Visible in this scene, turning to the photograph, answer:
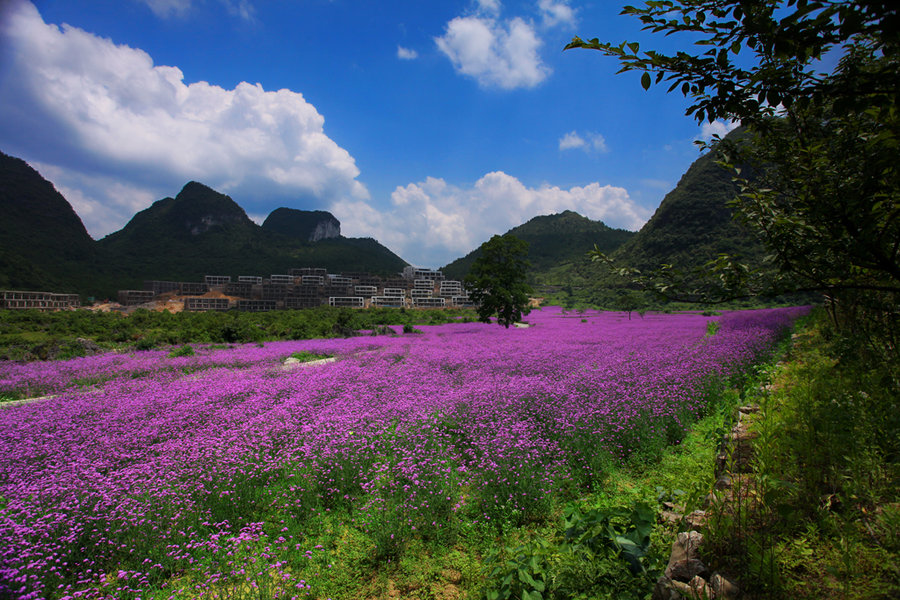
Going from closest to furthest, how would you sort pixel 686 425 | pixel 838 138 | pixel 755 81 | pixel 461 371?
pixel 755 81
pixel 838 138
pixel 686 425
pixel 461 371

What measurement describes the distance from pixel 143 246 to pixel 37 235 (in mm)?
35008

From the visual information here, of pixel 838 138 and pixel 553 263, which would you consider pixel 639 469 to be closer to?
pixel 838 138

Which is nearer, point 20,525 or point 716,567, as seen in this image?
point 716,567

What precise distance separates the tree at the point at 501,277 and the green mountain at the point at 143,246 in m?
75.6

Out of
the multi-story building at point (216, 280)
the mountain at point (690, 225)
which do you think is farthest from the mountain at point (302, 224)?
the mountain at point (690, 225)

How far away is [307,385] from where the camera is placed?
983 centimetres

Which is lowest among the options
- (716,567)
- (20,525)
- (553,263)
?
(20,525)

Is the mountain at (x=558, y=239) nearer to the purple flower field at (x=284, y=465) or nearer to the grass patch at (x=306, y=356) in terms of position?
the grass patch at (x=306, y=356)

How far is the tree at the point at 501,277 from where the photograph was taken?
27.8 metres

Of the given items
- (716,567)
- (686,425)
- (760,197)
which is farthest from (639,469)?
(760,197)

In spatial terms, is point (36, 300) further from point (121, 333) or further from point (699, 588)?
point (699, 588)

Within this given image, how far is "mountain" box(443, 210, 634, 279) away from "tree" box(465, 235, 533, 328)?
8123 cm

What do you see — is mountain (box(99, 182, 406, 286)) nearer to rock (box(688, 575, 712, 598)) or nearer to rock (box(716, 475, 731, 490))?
rock (box(716, 475, 731, 490))

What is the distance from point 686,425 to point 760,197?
495cm
